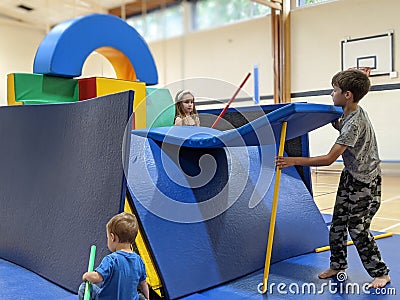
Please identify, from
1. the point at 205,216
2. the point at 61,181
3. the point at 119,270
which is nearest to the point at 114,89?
the point at 61,181

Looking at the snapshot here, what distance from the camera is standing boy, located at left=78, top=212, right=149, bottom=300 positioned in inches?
47.9

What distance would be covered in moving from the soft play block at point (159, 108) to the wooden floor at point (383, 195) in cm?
147

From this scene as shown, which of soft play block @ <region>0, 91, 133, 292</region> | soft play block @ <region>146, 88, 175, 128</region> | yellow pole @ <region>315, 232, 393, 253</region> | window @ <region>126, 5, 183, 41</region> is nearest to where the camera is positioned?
soft play block @ <region>0, 91, 133, 292</region>

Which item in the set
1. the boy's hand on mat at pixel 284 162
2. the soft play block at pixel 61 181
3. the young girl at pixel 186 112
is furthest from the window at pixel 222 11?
the boy's hand on mat at pixel 284 162

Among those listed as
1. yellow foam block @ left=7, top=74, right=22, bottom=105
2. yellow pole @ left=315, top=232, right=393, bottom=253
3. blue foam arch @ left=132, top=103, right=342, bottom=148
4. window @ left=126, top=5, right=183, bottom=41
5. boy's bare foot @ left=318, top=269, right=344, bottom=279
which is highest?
window @ left=126, top=5, right=183, bottom=41

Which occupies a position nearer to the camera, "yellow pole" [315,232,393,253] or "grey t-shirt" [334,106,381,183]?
"grey t-shirt" [334,106,381,183]

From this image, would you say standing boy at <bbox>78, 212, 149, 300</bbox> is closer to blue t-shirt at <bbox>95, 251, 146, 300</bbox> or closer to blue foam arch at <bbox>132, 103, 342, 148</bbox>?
blue t-shirt at <bbox>95, 251, 146, 300</bbox>

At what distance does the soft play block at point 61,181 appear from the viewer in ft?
5.20

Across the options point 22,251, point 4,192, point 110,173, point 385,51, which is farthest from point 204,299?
point 385,51

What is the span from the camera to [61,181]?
1813mm

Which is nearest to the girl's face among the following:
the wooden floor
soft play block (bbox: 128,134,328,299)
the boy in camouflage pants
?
soft play block (bbox: 128,134,328,299)

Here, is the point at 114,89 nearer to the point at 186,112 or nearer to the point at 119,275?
the point at 186,112

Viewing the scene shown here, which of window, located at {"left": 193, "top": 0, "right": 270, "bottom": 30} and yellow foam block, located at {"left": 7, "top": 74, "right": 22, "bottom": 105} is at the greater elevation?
window, located at {"left": 193, "top": 0, "right": 270, "bottom": 30}

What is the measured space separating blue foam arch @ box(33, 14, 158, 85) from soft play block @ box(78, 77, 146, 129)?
13cm
